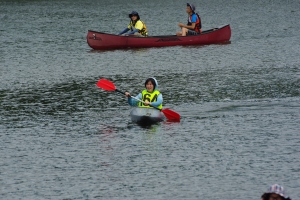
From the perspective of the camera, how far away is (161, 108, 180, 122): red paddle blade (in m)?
25.5

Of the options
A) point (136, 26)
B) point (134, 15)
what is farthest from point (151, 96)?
point (136, 26)

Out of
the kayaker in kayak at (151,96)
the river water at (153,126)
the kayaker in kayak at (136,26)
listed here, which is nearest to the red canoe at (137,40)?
the river water at (153,126)

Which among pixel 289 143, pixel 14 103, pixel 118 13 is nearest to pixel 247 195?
pixel 289 143

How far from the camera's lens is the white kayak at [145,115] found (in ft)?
83.6

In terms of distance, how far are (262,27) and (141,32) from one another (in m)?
15.0

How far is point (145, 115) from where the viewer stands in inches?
1003

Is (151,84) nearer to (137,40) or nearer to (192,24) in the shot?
(137,40)

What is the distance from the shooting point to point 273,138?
76.5ft

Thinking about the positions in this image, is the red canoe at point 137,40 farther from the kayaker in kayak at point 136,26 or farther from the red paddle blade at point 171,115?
the red paddle blade at point 171,115

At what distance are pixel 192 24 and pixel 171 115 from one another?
61.8 feet

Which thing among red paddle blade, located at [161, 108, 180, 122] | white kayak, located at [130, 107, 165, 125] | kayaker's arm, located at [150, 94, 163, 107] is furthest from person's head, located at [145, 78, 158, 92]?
red paddle blade, located at [161, 108, 180, 122]

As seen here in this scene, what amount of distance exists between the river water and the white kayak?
11.2 inches

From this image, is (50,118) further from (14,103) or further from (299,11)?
(299,11)

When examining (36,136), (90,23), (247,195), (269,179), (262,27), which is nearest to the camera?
(247,195)
